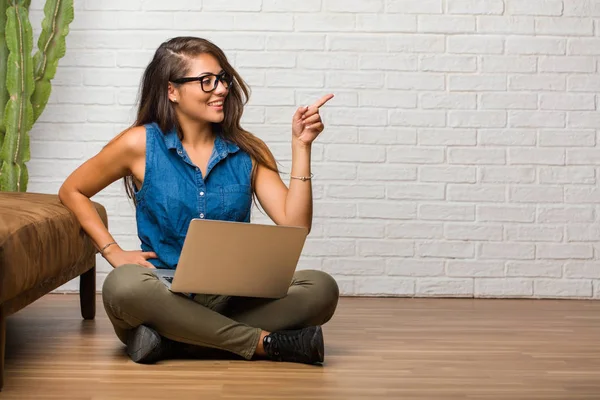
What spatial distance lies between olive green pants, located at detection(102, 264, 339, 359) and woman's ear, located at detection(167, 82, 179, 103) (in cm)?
48

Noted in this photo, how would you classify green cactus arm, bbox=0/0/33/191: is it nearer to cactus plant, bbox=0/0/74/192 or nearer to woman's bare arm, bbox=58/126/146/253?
cactus plant, bbox=0/0/74/192

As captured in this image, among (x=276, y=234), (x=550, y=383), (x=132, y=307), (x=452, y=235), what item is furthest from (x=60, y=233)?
(x=452, y=235)

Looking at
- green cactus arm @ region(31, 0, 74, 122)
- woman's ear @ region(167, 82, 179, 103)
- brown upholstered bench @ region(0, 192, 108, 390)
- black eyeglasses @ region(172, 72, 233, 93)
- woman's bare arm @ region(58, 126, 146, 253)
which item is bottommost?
brown upholstered bench @ region(0, 192, 108, 390)

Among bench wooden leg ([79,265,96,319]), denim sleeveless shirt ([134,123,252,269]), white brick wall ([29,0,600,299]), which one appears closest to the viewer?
denim sleeveless shirt ([134,123,252,269])

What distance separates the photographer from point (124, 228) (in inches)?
142

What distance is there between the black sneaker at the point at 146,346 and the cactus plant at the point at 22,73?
1.24 m

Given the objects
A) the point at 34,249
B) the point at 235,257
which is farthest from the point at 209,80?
the point at 34,249

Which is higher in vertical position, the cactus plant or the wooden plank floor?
the cactus plant

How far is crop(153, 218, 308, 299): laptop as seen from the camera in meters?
2.13

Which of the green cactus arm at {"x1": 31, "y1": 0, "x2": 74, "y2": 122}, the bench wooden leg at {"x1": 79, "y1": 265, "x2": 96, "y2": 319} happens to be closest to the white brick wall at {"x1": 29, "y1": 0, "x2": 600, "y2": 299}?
the green cactus arm at {"x1": 31, "y1": 0, "x2": 74, "y2": 122}

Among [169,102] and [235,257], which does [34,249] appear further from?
[169,102]

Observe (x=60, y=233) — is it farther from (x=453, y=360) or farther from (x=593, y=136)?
(x=593, y=136)

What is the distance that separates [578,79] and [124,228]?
1.85 meters

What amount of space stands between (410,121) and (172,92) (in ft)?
4.41
